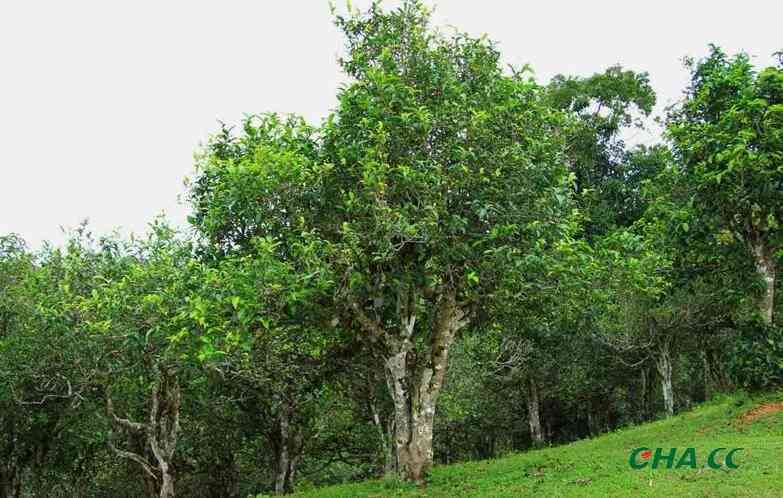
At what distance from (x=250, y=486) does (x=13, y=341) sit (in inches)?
848

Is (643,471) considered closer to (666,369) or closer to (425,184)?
(425,184)

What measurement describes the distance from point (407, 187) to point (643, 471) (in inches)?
361

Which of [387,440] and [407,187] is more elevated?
[407,187]

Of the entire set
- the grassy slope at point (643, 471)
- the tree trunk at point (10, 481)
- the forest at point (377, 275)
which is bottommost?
the grassy slope at point (643, 471)

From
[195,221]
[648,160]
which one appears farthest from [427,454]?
[648,160]

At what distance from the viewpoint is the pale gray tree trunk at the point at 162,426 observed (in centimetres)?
2216

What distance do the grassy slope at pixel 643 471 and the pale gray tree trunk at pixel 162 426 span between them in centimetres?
503

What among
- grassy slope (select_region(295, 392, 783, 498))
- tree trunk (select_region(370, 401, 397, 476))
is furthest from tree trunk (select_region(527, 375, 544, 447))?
grassy slope (select_region(295, 392, 783, 498))

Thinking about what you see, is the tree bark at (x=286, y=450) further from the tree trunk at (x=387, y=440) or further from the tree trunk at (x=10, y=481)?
the tree trunk at (x=10, y=481)

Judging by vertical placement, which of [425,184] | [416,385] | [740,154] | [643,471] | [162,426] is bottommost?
[643,471]

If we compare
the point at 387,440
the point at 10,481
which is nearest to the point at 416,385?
the point at 387,440

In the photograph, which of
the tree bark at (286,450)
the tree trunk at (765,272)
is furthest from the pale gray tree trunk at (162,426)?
the tree trunk at (765,272)

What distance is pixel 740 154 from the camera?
22172mm

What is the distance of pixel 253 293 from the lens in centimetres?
1387
